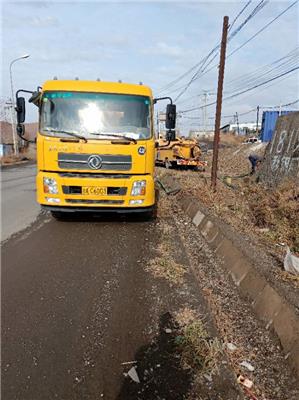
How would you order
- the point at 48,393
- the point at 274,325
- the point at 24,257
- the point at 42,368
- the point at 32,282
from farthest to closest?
the point at 24,257 → the point at 32,282 → the point at 274,325 → the point at 42,368 → the point at 48,393

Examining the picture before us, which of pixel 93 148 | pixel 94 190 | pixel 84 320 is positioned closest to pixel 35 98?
pixel 93 148

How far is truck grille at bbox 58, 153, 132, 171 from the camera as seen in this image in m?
6.81

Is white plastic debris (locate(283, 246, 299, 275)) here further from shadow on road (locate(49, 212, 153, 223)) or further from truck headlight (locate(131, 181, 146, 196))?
shadow on road (locate(49, 212, 153, 223))

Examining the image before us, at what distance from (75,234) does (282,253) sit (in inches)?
148

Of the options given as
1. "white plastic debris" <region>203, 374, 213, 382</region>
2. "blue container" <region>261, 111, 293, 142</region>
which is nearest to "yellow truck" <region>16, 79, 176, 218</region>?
"white plastic debris" <region>203, 374, 213, 382</region>

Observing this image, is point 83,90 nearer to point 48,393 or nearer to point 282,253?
point 282,253

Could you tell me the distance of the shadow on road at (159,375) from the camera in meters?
2.68

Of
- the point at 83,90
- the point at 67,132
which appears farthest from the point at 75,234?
the point at 83,90

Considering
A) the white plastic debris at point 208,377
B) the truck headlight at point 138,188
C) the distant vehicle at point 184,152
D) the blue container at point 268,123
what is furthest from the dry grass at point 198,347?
the blue container at point 268,123

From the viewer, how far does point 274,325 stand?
359cm

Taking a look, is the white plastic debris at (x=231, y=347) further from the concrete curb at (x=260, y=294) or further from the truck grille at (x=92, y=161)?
the truck grille at (x=92, y=161)

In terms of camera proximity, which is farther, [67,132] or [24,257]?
[67,132]

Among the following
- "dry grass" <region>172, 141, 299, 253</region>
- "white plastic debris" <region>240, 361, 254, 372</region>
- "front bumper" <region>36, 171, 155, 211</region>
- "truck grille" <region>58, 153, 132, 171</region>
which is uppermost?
"truck grille" <region>58, 153, 132, 171</region>

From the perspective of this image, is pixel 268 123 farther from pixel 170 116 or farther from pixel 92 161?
pixel 92 161
